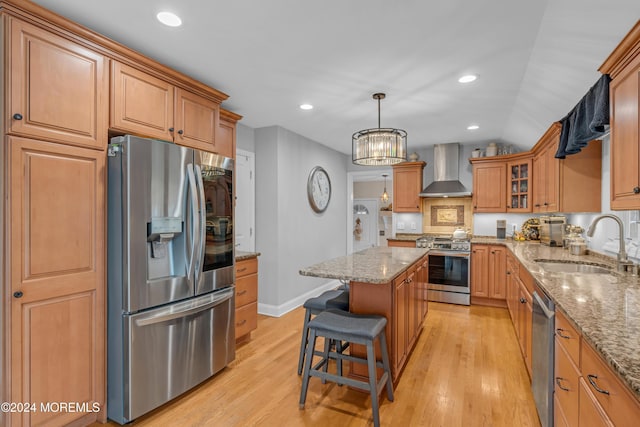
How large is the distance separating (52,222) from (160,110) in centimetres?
103

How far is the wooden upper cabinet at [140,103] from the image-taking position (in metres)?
2.09

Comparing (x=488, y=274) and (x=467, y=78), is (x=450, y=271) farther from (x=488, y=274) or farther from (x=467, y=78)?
(x=467, y=78)

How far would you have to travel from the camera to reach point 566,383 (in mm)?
1476

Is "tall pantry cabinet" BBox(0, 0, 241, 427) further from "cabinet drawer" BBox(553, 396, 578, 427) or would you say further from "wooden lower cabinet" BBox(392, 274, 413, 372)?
"cabinet drawer" BBox(553, 396, 578, 427)

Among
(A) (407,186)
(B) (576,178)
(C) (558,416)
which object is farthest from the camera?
(A) (407,186)

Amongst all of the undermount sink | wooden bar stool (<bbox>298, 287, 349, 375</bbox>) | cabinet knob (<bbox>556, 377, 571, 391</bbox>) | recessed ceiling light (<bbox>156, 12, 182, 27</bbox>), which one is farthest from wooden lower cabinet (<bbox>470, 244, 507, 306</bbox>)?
recessed ceiling light (<bbox>156, 12, 182, 27</bbox>)

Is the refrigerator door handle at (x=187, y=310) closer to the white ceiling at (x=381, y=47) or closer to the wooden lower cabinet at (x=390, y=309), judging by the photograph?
the wooden lower cabinet at (x=390, y=309)

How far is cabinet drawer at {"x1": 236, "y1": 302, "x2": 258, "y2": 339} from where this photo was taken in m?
3.16

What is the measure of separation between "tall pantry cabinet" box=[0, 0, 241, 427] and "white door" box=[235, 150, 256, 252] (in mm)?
1902

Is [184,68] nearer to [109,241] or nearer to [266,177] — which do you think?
[109,241]

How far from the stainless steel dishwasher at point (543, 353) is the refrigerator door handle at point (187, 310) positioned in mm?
2181

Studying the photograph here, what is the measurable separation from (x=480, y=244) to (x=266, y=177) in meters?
3.09

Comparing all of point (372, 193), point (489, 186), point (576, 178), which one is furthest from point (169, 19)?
point (372, 193)

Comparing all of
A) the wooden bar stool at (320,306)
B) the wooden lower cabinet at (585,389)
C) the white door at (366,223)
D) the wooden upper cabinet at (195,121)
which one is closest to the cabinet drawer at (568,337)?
the wooden lower cabinet at (585,389)
